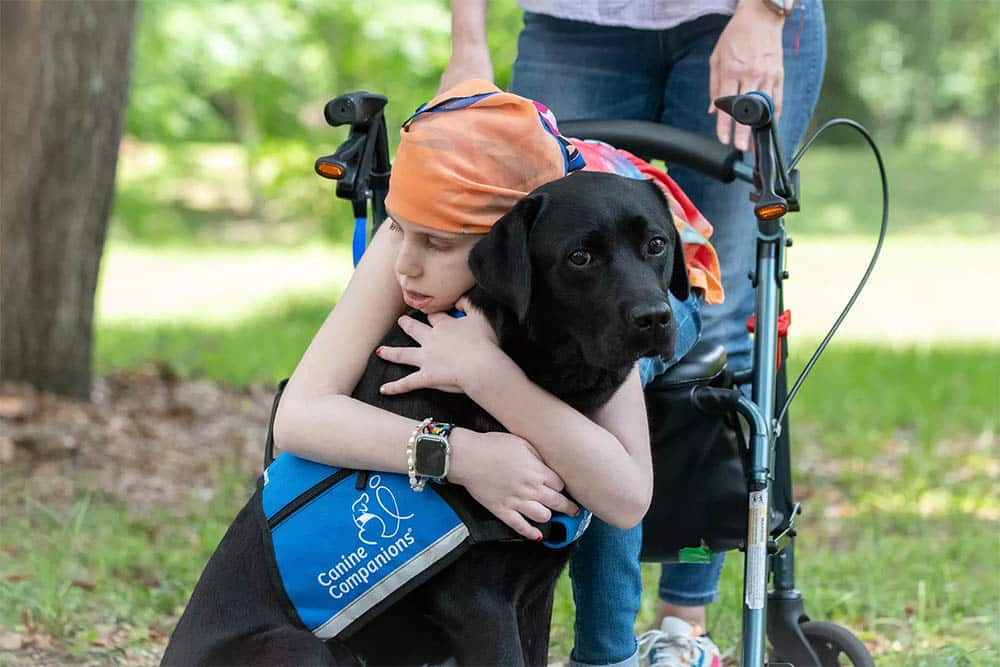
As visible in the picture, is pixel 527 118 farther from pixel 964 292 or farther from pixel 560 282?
pixel 964 292

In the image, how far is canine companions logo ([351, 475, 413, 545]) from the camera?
85.9 inches

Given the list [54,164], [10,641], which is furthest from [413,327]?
[54,164]

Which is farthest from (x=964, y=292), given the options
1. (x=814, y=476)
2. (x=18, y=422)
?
(x=18, y=422)

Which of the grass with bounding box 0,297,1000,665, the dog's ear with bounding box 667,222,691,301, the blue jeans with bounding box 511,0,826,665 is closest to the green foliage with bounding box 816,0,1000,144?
the grass with bounding box 0,297,1000,665

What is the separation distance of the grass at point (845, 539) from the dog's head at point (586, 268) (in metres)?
1.51

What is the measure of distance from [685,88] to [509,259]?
1.15m

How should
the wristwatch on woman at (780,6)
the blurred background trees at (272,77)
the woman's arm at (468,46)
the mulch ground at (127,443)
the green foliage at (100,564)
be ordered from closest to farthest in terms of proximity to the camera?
the wristwatch on woman at (780,6)
the woman's arm at (468,46)
the green foliage at (100,564)
the mulch ground at (127,443)
the blurred background trees at (272,77)

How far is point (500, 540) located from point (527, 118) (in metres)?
0.75

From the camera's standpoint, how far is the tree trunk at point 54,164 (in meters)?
5.49

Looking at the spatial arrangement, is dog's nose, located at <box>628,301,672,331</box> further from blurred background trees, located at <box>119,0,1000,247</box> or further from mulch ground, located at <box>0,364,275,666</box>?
blurred background trees, located at <box>119,0,1000,247</box>

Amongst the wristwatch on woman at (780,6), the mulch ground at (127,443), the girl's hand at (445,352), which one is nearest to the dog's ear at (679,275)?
the girl's hand at (445,352)

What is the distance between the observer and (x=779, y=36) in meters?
2.76

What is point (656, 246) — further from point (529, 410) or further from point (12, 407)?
point (12, 407)

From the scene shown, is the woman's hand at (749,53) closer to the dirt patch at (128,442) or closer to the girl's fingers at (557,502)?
the girl's fingers at (557,502)
